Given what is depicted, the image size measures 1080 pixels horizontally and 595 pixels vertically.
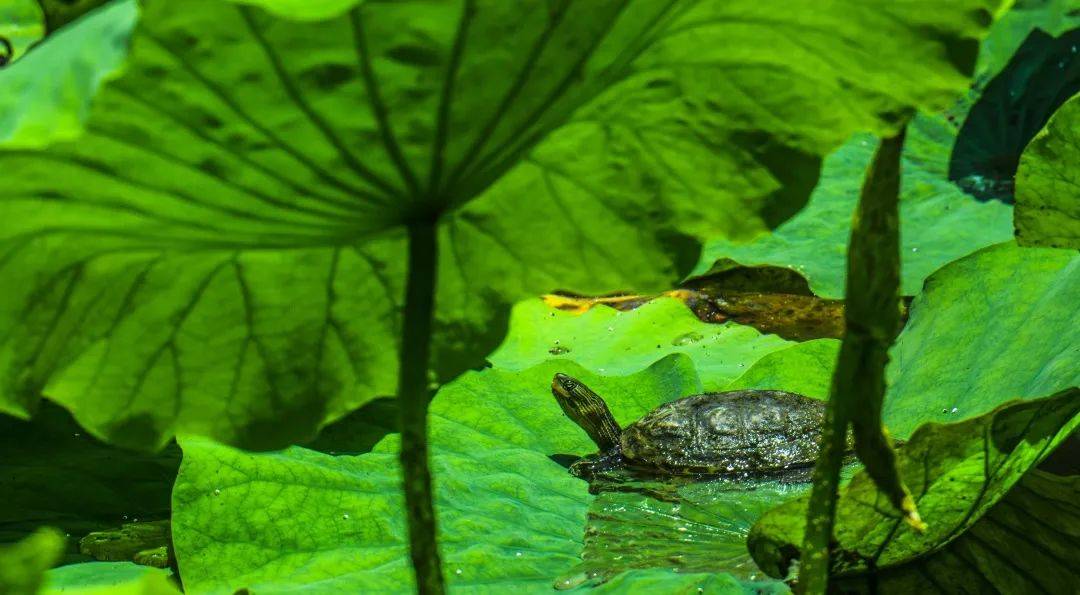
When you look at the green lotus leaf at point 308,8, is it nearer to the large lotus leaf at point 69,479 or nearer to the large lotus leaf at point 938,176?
the large lotus leaf at point 69,479

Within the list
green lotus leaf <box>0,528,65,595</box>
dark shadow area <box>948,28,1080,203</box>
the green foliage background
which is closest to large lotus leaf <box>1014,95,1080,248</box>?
the green foliage background

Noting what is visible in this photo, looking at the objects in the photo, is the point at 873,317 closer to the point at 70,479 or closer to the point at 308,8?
the point at 308,8

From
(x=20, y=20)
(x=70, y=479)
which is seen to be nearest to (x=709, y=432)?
(x=70, y=479)

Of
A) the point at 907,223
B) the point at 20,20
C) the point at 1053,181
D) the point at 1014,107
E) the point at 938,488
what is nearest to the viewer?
the point at 938,488

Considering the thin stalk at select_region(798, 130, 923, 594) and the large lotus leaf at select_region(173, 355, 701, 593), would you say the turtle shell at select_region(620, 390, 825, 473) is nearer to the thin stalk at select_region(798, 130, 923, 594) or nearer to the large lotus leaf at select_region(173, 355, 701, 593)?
the large lotus leaf at select_region(173, 355, 701, 593)

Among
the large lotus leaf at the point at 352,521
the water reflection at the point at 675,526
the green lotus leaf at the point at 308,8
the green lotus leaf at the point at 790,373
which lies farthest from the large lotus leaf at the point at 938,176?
the green lotus leaf at the point at 308,8

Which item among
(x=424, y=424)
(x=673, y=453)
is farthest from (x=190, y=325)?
(x=673, y=453)
